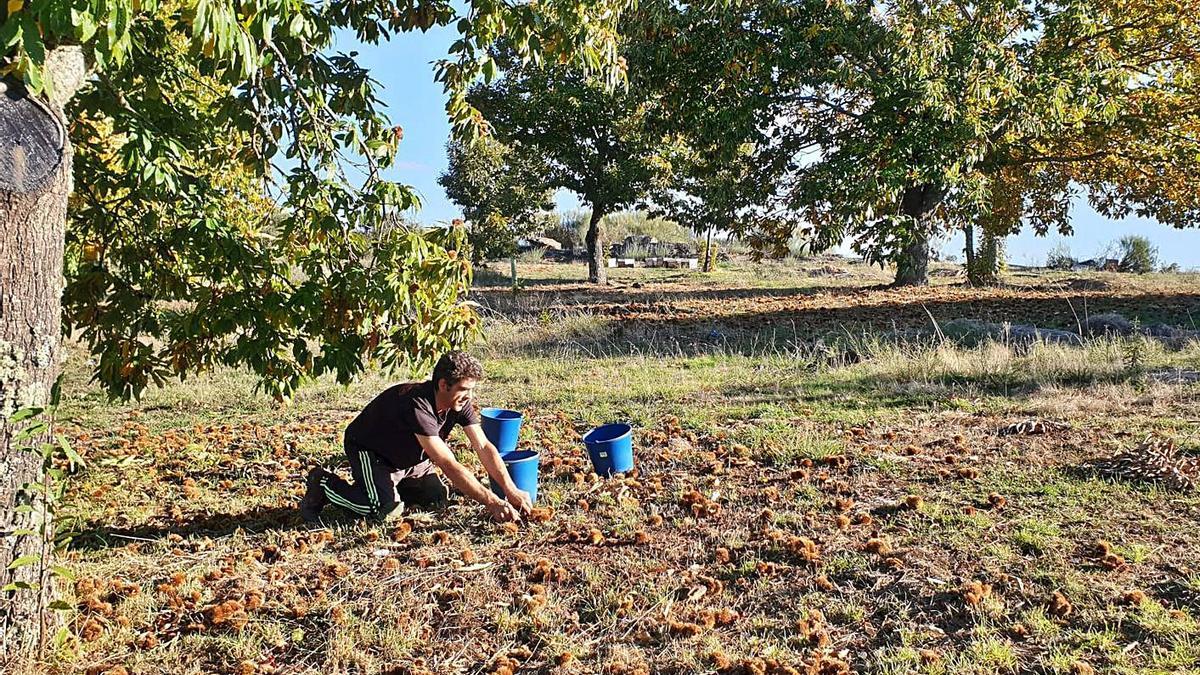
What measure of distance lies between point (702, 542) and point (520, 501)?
976 mm

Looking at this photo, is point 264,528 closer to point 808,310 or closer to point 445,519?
point 445,519

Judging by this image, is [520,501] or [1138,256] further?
[1138,256]

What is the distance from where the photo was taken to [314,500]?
15.8 feet

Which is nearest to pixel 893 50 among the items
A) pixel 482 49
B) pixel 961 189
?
pixel 961 189

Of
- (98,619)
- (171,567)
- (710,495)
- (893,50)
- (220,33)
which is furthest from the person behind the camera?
(893,50)

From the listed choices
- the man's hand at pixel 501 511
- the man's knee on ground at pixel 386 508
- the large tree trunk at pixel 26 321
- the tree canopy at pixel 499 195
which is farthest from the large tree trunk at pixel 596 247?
the large tree trunk at pixel 26 321

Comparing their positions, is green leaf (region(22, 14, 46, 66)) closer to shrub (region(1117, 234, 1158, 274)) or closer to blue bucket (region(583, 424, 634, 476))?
blue bucket (region(583, 424, 634, 476))

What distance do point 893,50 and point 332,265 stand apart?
11.1m

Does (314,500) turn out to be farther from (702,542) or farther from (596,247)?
(596,247)

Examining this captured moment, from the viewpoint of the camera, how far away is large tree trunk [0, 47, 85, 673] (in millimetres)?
2971

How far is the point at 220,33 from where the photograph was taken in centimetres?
288

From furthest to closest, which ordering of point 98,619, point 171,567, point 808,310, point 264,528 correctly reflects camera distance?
point 808,310
point 264,528
point 171,567
point 98,619

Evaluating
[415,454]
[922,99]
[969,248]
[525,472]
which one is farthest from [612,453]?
[969,248]

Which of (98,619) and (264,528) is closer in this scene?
(98,619)
